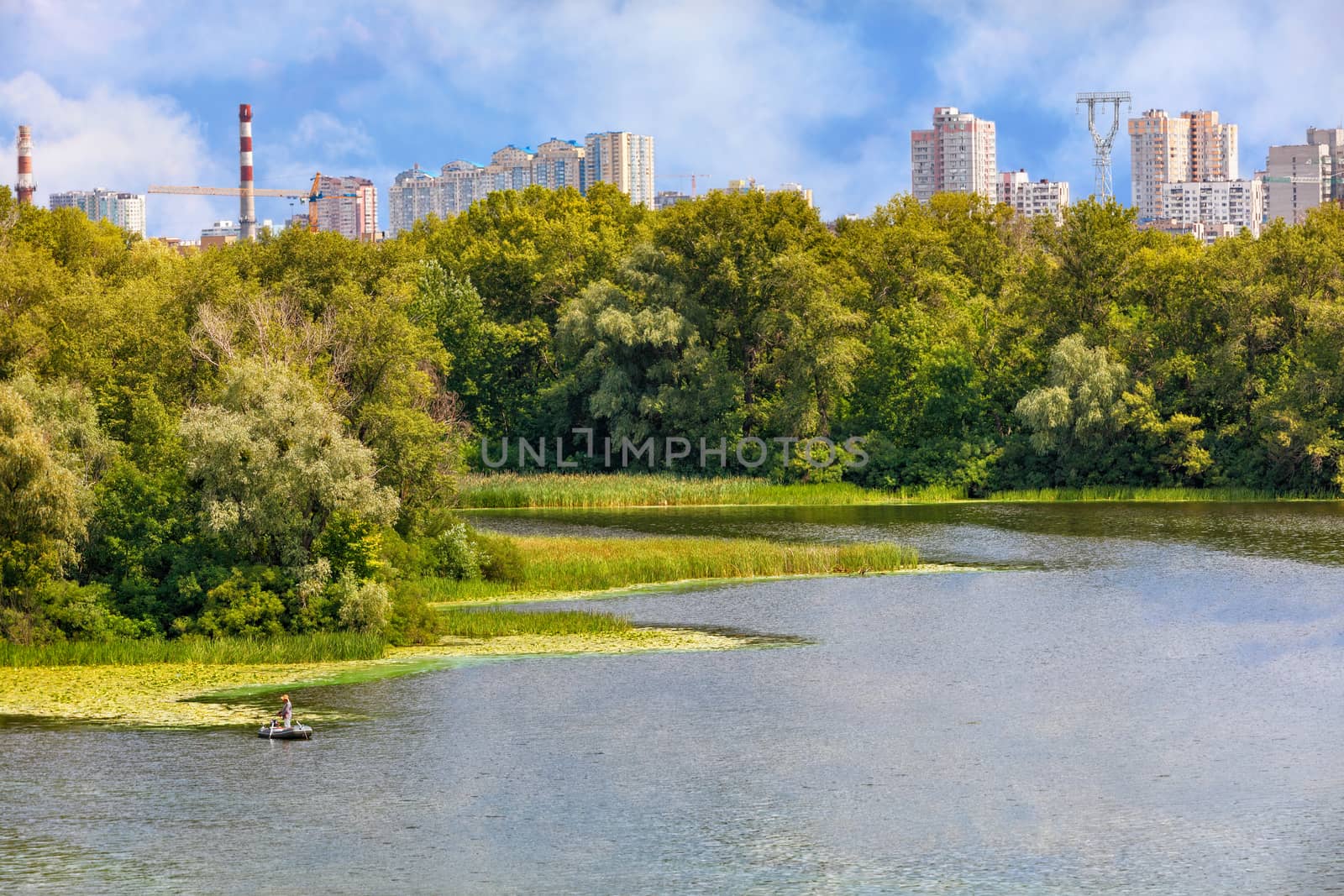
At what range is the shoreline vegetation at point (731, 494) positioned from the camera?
8569cm

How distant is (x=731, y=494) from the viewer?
8931 cm

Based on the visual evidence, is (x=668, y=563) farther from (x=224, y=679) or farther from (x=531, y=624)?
(x=224, y=679)

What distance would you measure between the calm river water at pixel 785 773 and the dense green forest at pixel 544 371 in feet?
28.5

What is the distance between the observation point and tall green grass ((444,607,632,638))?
47438 mm

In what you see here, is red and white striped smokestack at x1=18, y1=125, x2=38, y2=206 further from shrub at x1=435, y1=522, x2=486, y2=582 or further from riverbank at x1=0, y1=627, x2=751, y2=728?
riverbank at x1=0, y1=627, x2=751, y2=728

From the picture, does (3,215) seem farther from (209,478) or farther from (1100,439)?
(1100,439)

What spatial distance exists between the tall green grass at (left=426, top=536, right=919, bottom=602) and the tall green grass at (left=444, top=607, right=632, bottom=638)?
18.8 feet

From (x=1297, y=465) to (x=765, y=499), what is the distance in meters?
28.8

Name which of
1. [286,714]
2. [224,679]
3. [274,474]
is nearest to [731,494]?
[274,474]

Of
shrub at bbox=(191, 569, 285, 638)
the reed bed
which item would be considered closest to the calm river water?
shrub at bbox=(191, 569, 285, 638)

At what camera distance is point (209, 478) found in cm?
4528

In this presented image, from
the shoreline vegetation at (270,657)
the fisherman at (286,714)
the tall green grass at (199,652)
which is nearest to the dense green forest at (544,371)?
the tall green grass at (199,652)

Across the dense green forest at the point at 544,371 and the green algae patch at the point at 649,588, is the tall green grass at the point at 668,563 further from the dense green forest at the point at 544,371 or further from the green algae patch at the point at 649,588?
the dense green forest at the point at 544,371

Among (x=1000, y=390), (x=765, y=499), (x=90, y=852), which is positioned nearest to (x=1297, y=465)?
(x=1000, y=390)
